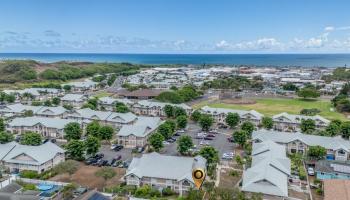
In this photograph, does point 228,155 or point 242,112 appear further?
point 242,112

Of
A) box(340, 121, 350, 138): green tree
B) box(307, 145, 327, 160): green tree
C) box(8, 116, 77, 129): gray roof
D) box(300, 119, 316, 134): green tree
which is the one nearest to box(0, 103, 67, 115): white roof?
→ box(8, 116, 77, 129): gray roof

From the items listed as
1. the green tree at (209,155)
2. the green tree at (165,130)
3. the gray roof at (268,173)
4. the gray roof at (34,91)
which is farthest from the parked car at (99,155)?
the gray roof at (34,91)

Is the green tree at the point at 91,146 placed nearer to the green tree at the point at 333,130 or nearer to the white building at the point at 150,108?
the white building at the point at 150,108

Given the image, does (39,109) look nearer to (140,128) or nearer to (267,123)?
(140,128)

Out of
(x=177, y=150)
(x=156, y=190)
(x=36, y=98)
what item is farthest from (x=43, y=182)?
(x=36, y=98)

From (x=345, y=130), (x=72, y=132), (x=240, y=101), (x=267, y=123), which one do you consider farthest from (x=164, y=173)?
(x=240, y=101)

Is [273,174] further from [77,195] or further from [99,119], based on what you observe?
[99,119]
